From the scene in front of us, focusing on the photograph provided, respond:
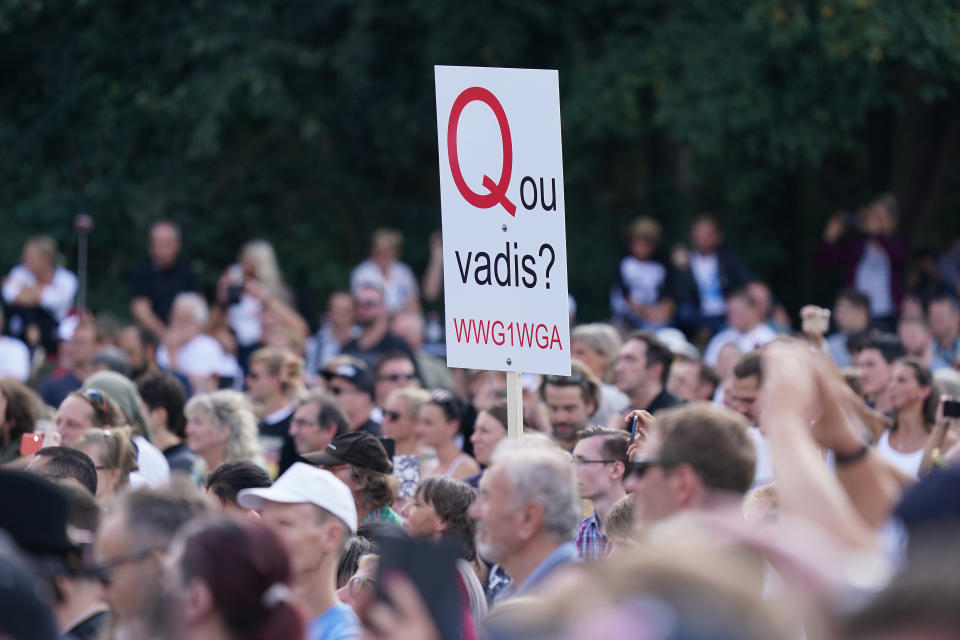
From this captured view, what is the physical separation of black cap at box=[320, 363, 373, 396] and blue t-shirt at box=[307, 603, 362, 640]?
16.6 ft

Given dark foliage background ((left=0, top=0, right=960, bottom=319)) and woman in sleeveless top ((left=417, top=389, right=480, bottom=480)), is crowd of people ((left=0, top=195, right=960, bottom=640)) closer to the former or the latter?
woman in sleeveless top ((left=417, top=389, right=480, bottom=480))

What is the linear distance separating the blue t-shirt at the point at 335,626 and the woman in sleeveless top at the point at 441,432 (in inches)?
154

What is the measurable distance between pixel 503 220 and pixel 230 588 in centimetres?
A: 298

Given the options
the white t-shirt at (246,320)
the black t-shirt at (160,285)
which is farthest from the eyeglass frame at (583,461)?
the black t-shirt at (160,285)

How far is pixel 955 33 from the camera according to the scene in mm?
13508

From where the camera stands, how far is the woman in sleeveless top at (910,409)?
7.69 meters

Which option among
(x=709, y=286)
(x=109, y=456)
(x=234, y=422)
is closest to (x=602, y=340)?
(x=234, y=422)

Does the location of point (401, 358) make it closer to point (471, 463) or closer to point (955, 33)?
point (471, 463)

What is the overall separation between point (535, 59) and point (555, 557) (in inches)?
467

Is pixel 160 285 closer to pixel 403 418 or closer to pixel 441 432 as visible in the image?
pixel 403 418

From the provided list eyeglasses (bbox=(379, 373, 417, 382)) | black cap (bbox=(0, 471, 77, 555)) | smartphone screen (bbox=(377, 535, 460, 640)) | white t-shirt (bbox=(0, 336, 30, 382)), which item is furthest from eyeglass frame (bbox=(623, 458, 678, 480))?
white t-shirt (bbox=(0, 336, 30, 382))

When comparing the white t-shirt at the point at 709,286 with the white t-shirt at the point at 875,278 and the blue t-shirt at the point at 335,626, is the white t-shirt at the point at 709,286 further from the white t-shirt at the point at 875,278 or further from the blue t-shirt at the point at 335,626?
the blue t-shirt at the point at 335,626

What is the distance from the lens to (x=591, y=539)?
228 inches

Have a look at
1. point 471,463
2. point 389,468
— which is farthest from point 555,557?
point 471,463
